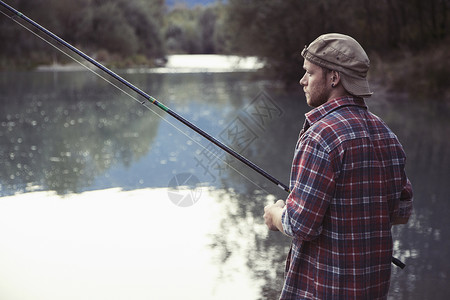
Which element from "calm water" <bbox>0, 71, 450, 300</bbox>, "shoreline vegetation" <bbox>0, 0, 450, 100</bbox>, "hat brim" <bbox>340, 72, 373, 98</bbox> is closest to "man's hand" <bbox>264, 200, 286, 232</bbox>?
"hat brim" <bbox>340, 72, 373, 98</bbox>

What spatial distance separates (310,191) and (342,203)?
13cm

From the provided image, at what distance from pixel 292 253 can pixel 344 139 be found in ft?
1.39

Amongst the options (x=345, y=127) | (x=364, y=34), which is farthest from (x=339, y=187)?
(x=364, y=34)

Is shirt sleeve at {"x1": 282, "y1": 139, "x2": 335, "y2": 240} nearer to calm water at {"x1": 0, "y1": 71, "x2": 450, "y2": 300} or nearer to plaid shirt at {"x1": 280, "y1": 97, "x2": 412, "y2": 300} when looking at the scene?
plaid shirt at {"x1": 280, "y1": 97, "x2": 412, "y2": 300}

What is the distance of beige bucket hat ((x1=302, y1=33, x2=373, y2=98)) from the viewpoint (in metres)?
1.90

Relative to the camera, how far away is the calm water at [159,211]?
A: 3734 millimetres

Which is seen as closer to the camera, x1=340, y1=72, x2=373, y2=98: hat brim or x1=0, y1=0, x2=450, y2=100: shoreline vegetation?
x1=340, y1=72, x2=373, y2=98: hat brim

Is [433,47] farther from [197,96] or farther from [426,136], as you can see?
[426,136]

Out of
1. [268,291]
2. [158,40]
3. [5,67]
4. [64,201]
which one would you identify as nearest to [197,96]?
[64,201]

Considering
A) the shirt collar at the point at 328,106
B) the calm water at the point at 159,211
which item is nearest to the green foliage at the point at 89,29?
the calm water at the point at 159,211

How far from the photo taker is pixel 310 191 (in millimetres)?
1849

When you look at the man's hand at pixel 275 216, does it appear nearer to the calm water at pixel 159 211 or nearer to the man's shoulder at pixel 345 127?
the man's shoulder at pixel 345 127

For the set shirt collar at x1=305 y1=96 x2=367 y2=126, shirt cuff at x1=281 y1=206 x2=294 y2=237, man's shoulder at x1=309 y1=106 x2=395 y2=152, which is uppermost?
shirt collar at x1=305 y1=96 x2=367 y2=126

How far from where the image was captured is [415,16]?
19.1m
